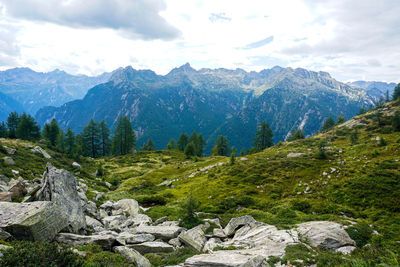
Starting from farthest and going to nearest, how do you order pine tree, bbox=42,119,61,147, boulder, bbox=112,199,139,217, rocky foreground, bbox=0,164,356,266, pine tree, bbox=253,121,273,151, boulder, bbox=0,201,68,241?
pine tree, bbox=253,121,273,151, pine tree, bbox=42,119,61,147, boulder, bbox=112,199,139,217, rocky foreground, bbox=0,164,356,266, boulder, bbox=0,201,68,241

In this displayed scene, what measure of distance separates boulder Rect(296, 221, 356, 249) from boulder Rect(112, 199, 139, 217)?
1965 cm

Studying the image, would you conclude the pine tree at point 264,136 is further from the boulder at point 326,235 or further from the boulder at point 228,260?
the boulder at point 228,260

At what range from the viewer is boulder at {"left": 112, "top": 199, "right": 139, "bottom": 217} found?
25592 mm

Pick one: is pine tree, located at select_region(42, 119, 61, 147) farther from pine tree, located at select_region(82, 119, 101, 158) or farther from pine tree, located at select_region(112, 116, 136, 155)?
pine tree, located at select_region(112, 116, 136, 155)

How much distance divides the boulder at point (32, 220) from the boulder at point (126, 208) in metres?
12.8

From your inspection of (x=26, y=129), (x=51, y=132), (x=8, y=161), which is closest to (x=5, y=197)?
(x=8, y=161)

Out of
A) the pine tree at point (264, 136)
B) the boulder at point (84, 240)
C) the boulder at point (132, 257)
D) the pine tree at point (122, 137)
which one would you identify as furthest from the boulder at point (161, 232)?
the pine tree at point (122, 137)

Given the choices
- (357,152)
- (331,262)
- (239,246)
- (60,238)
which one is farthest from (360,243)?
(357,152)

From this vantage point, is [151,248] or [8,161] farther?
[8,161]

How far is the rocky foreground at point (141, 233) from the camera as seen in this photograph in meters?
11.2

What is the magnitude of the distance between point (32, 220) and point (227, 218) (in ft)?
62.6

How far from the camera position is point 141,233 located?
57.0ft

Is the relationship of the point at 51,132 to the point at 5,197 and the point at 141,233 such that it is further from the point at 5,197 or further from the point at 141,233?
the point at 141,233

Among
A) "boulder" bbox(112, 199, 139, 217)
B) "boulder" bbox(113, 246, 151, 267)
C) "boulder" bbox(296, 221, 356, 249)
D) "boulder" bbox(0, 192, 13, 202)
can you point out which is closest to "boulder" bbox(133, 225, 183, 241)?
"boulder" bbox(113, 246, 151, 267)
